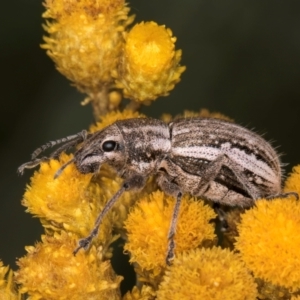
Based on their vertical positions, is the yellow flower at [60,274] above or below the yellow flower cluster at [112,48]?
below

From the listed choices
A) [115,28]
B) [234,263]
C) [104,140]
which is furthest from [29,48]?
[234,263]

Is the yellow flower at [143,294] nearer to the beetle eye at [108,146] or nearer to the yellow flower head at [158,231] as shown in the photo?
the yellow flower head at [158,231]

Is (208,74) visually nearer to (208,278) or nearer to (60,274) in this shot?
(60,274)

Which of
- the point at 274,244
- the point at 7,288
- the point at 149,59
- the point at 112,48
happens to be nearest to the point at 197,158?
the point at 149,59

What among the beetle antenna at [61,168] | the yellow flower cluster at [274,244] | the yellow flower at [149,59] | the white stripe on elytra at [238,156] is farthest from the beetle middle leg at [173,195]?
the yellow flower at [149,59]

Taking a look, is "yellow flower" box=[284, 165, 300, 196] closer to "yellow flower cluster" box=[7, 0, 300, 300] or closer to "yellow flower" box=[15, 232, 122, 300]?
"yellow flower cluster" box=[7, 0, 300, 300]

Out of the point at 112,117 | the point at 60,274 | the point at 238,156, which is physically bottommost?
the point at 60,274
